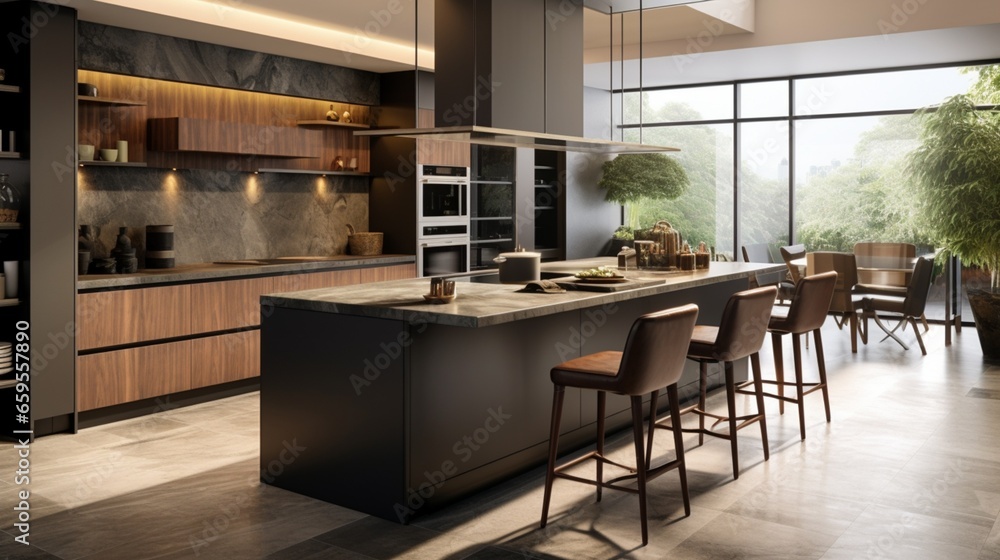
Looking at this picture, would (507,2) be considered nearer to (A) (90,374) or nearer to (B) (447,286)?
(B) (447,286)

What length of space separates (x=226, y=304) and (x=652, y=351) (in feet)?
12.4

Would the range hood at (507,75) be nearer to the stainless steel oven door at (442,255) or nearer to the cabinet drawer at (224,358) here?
the cabinet drawer at (224,358)

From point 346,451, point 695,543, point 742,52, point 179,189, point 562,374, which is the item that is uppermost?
point 742,52

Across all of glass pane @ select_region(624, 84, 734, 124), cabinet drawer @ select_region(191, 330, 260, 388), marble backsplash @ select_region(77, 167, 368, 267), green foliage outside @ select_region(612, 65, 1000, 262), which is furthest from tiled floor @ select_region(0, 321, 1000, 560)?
glass pane @ select_region(624, 84, 734, 124)

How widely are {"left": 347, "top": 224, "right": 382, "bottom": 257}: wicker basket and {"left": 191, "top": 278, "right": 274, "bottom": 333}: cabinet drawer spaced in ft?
5.22

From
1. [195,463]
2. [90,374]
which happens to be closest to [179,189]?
[90,374]

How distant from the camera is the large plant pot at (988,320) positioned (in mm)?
7898

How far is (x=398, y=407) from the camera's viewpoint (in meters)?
3.91

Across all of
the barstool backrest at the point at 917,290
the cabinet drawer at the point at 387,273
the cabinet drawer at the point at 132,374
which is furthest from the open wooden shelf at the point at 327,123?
the barstool backrest at the point at 917,290

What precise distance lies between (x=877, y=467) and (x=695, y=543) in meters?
1.60

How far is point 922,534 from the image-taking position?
12.3 ft

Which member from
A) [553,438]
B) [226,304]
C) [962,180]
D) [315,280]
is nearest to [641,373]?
[553,438]

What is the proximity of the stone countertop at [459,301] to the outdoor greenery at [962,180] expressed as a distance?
4.28m

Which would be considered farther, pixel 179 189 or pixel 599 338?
pixel 179 189
